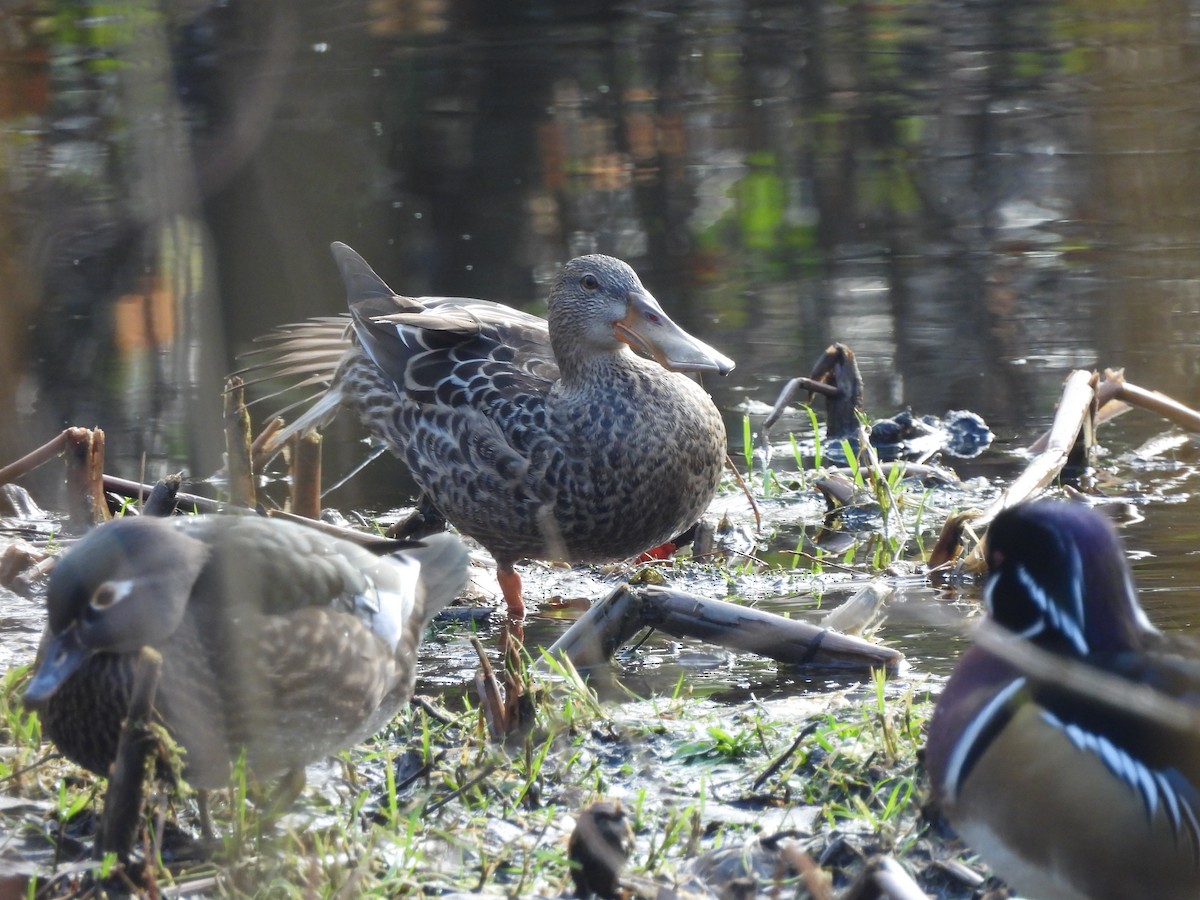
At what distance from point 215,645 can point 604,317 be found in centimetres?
265

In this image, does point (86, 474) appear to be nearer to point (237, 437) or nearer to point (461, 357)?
point (237, 437)

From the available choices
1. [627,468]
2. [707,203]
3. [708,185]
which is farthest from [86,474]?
[708,185]

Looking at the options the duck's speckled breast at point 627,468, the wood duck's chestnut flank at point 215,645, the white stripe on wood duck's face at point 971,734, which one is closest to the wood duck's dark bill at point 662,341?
the duck's speckled breast at point 627,468

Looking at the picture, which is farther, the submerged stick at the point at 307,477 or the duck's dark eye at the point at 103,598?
the submerged stick at the point at 307,477

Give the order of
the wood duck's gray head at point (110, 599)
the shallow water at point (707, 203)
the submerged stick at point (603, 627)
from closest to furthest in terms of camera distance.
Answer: the wood duck's gray head at point (110, 599), the submerged stick at point (603, 627), the shallow water at point (707, 203)

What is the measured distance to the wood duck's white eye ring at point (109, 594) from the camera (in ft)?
10.5

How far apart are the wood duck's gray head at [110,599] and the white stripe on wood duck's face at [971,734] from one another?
62.6 inches

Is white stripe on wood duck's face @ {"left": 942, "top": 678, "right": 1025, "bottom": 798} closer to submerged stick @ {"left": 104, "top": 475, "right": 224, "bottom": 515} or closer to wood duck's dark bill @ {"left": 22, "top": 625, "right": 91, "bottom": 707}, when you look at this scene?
wood duck's dark bill @ {"left": 22, "top": 625, "right": 91, "bottom": 707}

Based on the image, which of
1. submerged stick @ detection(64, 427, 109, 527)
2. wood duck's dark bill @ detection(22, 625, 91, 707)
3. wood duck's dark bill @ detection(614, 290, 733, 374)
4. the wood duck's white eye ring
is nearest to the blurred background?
submerged stick @ detection(64, 427, 109, 527)

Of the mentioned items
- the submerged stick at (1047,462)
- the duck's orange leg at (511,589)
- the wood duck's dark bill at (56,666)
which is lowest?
the duck's orange leg at (511,589)

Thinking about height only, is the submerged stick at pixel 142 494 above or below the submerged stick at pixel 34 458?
below

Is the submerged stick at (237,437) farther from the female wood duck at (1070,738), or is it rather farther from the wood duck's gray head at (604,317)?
the female wood duck at (1070,738)

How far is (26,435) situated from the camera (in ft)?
21.5

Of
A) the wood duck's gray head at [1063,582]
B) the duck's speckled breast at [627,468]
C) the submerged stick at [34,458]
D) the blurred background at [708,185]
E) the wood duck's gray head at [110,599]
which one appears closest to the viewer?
the wood duck's gray head at [1063,582]
